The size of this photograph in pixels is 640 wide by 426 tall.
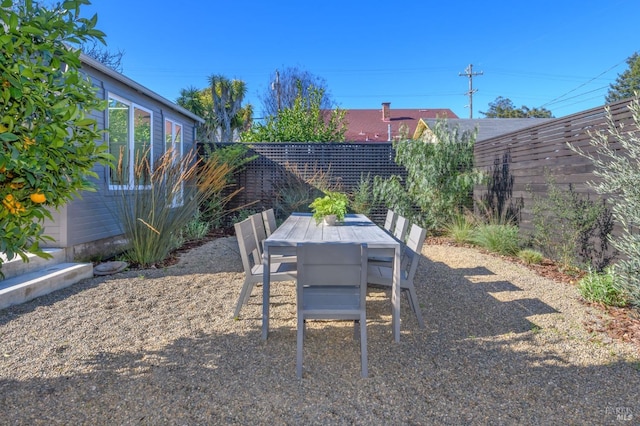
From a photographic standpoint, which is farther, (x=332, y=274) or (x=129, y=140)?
(x=129, y=140)

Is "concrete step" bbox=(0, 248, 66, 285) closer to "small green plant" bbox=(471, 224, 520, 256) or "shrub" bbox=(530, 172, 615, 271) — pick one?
"shrub" bbox=(530, 172, 615, 271)

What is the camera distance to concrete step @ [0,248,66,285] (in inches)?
148

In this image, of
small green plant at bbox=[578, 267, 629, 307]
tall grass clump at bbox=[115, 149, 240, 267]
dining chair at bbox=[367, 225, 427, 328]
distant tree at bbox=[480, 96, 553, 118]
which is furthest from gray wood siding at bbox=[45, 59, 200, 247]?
distant tree at bbox=[480, 96, 553, 118]

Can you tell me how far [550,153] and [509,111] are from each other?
30.4 metres

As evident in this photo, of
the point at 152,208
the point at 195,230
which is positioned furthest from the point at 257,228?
the point at 195,230

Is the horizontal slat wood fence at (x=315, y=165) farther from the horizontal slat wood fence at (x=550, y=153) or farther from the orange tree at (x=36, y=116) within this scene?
the orange tree at (x=36, y=116)

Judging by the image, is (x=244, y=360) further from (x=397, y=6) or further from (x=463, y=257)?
(x=397, y=6)

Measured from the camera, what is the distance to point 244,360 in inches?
93.3

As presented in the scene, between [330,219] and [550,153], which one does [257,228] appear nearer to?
[330,219]

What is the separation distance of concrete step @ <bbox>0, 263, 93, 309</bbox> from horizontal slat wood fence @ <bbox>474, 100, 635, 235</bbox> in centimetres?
560

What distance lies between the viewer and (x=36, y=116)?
1480 mm

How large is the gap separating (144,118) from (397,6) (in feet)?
34.7

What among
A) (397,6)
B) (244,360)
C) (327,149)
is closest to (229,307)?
(244,360)

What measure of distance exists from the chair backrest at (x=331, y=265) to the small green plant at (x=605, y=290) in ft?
8.15
